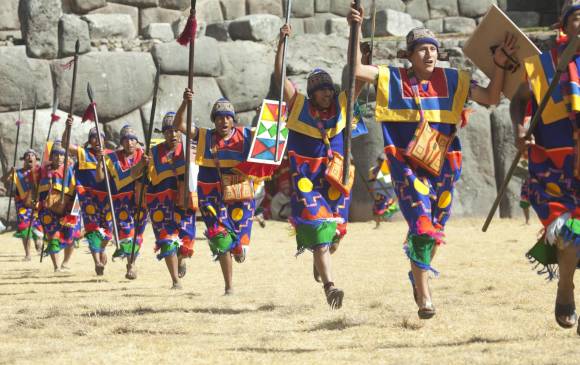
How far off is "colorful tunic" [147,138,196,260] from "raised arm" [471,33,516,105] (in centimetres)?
447

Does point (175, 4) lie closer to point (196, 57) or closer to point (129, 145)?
point (196, 57)

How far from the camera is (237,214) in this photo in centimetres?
991

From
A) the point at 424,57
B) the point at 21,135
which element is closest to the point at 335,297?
the point at 424,57

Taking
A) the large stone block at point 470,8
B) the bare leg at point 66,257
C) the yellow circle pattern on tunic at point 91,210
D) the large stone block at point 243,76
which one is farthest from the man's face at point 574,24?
the large stone block at point 470,8

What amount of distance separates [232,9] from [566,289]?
77.4 ft

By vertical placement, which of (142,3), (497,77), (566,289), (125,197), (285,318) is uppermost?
(497,77)

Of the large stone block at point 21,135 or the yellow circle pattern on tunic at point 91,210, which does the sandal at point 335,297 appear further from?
the large stone block at point 21,135

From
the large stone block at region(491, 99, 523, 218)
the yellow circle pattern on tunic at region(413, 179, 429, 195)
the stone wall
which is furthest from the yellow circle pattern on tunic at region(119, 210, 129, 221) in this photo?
the large stone block at region(491, 99, 523, 218)

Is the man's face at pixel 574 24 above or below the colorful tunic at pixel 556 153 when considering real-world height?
above

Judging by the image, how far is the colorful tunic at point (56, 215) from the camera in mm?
13883

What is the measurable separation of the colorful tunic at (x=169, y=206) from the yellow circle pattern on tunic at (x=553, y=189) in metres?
5.53

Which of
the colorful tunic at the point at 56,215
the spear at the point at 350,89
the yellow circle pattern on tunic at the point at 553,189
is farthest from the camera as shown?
the colorful tunic at the point at 56,215

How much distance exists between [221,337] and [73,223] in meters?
7.60

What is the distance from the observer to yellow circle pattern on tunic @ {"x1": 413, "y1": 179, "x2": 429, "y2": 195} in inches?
266
